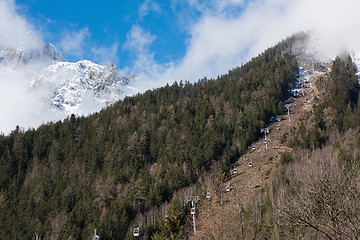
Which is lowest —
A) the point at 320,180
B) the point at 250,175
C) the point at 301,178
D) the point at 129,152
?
the point at 250,175

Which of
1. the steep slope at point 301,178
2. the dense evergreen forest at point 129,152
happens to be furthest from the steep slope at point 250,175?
the dense evergreen forest at point 129,152

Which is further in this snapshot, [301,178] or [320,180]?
[301,178]

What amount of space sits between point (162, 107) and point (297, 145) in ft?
257

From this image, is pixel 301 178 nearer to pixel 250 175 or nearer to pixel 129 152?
pixel 250 175

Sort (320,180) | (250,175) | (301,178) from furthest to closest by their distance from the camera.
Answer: (250,175), (301,178), (320,180)

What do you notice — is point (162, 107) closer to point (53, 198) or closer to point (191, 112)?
point (191, 112)

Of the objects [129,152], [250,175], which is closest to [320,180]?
[250,175]

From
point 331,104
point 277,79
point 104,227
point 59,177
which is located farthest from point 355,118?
point 59,177

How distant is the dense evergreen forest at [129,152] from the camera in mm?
90406

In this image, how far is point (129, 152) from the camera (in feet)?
414

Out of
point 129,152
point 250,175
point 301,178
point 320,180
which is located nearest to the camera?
point 320,180

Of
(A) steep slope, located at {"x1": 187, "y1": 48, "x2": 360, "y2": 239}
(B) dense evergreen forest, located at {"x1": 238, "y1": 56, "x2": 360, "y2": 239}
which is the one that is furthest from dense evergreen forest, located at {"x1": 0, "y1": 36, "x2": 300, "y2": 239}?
(B) dense evergreen forest, located at {"x1": 238, "y1": 56, "x2": 360, "y2": 239}

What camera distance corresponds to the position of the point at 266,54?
19738 cm

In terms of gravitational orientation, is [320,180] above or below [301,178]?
above
